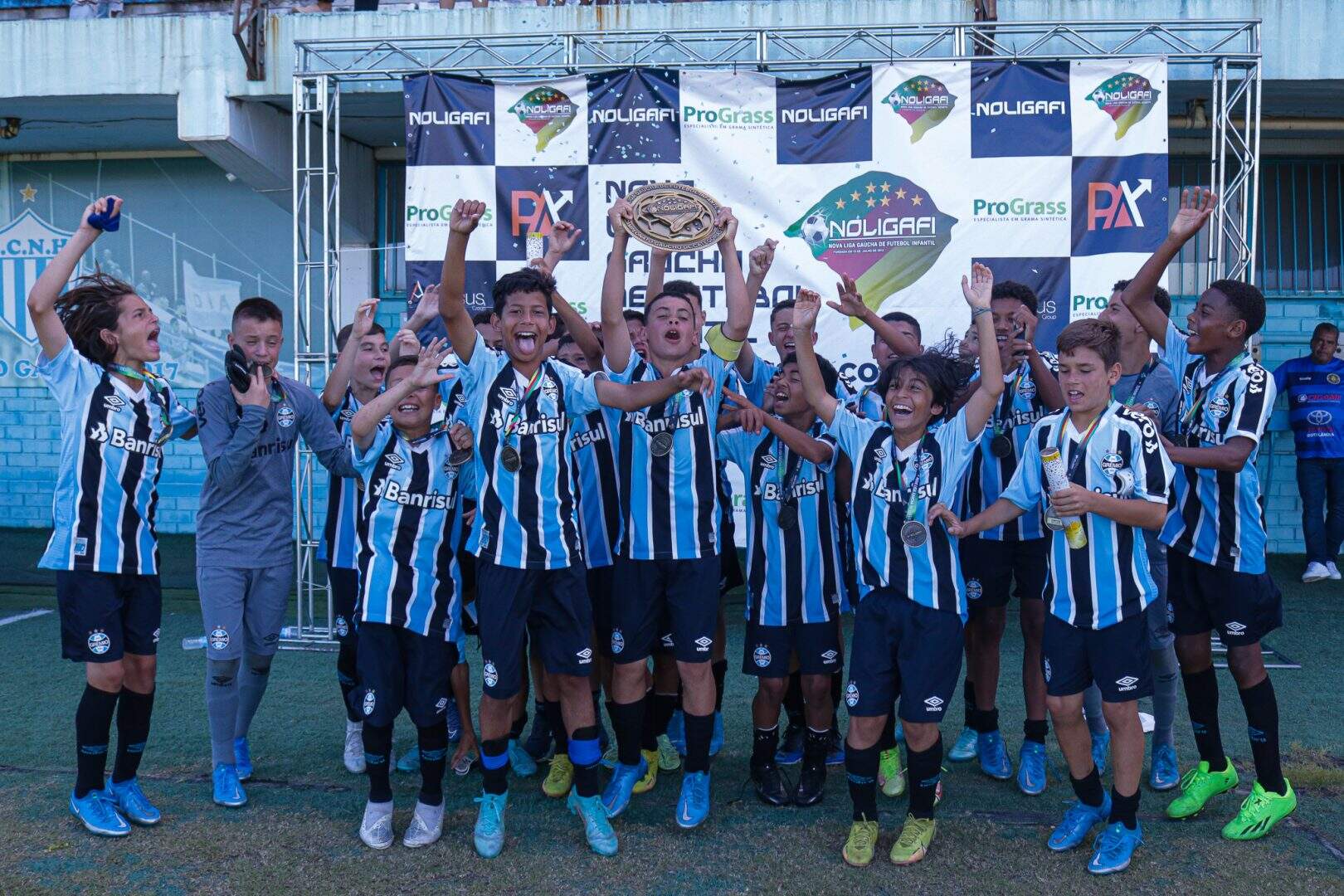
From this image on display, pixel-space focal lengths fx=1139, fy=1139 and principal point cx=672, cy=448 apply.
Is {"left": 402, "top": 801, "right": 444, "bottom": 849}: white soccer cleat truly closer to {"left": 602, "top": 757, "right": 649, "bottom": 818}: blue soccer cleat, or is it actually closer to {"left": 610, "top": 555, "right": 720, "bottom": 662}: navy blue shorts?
{"left": 602, "top": 757, "right": 649, "bottom": 818}: blue soccer cleat

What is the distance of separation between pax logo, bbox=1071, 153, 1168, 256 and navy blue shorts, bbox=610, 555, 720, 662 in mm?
4056

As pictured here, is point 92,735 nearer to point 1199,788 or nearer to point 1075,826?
point 1075,826

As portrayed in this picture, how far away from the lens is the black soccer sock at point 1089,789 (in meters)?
3.94

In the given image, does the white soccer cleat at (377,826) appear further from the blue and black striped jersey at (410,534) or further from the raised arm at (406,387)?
the raised arm at (406,387)

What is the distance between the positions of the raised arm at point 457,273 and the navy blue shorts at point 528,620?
2.71 ft

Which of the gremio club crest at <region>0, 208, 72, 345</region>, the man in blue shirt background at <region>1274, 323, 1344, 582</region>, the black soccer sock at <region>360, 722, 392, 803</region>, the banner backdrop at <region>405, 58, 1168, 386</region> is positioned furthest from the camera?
the gremio club crest at <region>0, 208, 72, 345</region>

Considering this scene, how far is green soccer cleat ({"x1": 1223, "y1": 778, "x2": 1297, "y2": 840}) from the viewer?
158 inches

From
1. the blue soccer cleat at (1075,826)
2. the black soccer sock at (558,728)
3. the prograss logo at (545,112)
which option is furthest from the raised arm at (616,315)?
the prograss logo at (545,112)

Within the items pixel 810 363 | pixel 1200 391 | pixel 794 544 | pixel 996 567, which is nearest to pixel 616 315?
pixel 810 363

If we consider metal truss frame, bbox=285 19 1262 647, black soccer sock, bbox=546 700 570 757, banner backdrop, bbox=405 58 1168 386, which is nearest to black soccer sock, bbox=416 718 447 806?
black soccer sock, bbox=546 700 570 757

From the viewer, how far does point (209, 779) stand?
4688 mm

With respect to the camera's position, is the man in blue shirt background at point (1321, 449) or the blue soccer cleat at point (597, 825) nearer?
the blue soccer cleat at point (597, 825)

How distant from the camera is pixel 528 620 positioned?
4.12 meters

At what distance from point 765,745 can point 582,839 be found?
33.3 inches
